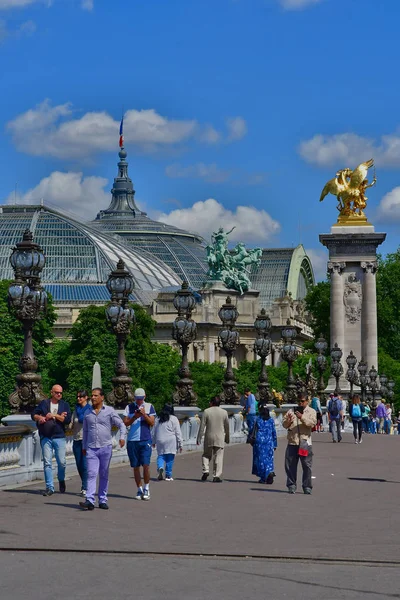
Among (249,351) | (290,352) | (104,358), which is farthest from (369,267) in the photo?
(249,351)

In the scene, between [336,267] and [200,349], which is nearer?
[336,267]

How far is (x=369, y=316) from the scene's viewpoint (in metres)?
82.6

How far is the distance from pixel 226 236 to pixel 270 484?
12406 cm

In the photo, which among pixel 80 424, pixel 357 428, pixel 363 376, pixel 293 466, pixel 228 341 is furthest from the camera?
pixel 363 376

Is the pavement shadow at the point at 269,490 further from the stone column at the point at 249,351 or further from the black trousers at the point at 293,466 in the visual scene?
the stone column at the point at 249,351

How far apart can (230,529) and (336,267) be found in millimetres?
65185

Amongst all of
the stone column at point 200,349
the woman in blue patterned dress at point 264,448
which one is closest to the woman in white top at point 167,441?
the woman in blue patterned dress at point 264,448

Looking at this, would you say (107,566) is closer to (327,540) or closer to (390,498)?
(327,540)

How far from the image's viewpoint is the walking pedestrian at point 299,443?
2364 cm

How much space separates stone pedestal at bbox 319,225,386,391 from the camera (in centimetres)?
8219

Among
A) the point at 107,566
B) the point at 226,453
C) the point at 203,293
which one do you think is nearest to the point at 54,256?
the point at 203,293

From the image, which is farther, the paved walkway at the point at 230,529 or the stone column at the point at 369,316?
the stone column at the point at 369,316

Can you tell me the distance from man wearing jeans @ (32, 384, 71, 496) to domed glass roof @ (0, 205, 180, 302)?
Result: 131984 mm

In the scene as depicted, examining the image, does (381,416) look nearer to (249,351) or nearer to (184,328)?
(184,328)
